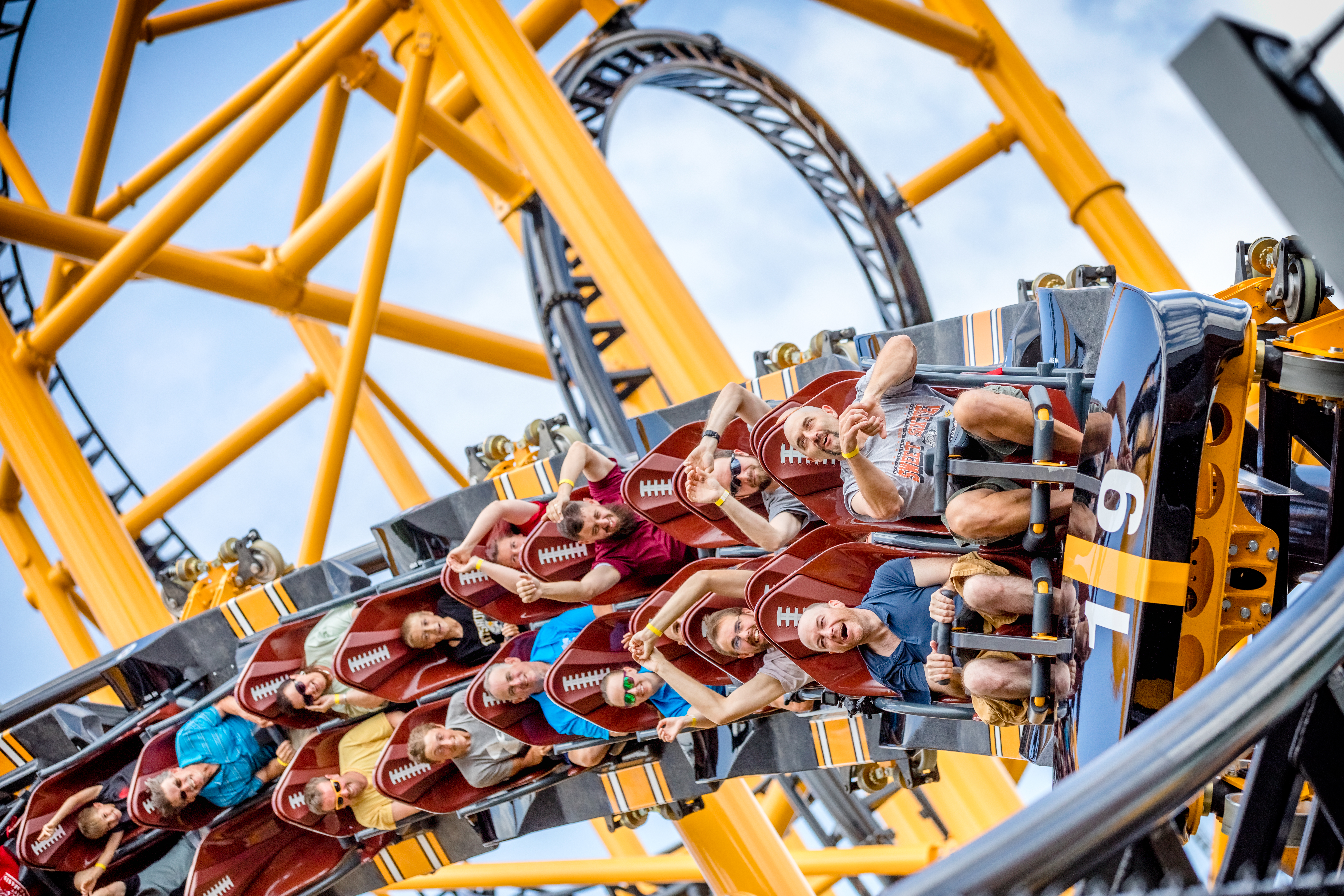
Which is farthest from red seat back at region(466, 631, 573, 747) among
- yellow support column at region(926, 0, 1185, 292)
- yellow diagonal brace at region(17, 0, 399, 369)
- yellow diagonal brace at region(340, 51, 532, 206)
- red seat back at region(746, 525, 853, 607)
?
yellow support column at region(926, 0, 1185, 292)

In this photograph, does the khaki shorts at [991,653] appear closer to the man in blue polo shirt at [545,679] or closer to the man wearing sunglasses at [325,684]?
the man in blue polo shirt at [545,679]

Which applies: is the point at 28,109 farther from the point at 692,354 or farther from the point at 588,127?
the point at 692,354

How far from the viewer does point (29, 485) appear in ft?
20.0

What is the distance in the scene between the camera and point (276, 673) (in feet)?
16.9

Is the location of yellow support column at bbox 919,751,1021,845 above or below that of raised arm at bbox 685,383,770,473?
below

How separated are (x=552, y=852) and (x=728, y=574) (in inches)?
734

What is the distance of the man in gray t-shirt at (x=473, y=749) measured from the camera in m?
4.82

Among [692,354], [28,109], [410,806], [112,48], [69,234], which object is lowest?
[410,806]

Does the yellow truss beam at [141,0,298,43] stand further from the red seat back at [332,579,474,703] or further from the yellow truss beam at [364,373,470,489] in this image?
the red seat back at [332,579,474,703]

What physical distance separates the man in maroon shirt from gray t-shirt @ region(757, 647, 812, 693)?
2.55 feet

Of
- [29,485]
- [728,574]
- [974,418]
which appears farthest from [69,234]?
[974,418]

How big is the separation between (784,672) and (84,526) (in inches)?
157

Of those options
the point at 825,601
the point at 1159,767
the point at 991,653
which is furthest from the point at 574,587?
the point at 1159,767

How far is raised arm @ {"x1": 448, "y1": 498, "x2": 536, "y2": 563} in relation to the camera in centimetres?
461
